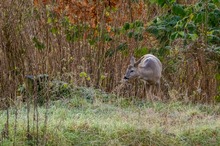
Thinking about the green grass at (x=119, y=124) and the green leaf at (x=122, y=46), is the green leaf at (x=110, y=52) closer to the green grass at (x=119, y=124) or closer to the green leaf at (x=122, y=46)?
the green leaf at (x=122, y=46)

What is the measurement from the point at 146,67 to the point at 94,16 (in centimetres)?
166

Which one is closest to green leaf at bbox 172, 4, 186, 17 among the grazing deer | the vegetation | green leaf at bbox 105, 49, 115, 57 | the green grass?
the vegetation

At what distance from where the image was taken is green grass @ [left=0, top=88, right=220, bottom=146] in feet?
27.1

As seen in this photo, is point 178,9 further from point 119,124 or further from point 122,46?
point 119,124

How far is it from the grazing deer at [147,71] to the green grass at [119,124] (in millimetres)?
1108

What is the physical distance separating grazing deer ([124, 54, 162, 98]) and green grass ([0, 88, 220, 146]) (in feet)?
3.63

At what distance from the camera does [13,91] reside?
11.9m

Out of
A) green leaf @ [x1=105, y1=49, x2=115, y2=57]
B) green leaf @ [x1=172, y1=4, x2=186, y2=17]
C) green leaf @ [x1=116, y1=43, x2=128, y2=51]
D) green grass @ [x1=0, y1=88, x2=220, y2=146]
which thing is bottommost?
green grass @ [x1=0, y1=88, x2=220, y2=146]

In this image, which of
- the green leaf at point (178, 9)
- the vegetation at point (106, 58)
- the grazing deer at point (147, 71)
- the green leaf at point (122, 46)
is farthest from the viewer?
the green leaf at point (122, 46)

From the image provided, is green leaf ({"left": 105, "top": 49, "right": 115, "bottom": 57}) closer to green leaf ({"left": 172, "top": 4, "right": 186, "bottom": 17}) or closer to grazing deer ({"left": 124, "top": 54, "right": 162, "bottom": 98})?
grazing deer ({"left": 124, "top": 54, "right": 162, "bottom": 98})

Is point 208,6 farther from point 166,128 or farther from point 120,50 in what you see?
point 166,128

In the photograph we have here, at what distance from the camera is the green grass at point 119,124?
8273mm

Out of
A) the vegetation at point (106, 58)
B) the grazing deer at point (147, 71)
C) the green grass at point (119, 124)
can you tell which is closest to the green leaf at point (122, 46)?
the vegetation at point (106, 58)

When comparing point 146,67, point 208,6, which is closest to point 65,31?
point 146,67
